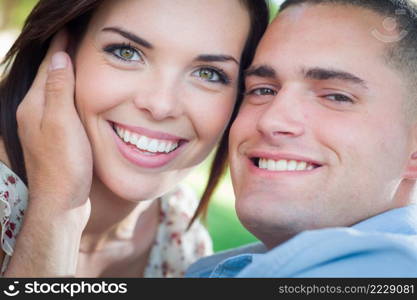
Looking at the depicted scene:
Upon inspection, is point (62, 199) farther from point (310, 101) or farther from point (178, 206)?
point (178, 206)

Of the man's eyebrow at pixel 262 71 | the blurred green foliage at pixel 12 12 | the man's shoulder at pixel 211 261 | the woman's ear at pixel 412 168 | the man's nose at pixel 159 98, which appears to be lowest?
the man's shoulder at pixel 211 261

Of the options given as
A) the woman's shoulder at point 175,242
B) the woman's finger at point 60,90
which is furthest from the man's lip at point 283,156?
the woman's shoulder at point 175,242

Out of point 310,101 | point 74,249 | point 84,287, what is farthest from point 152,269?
point 310,101

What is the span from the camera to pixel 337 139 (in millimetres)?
2016

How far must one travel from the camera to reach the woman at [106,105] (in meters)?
2.27

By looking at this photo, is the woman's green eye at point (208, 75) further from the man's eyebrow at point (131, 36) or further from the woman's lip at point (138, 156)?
the woman's lip at point (138, 156)

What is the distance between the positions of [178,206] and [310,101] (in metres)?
1.66

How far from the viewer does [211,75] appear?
2479mm

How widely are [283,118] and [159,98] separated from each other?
1.72ft

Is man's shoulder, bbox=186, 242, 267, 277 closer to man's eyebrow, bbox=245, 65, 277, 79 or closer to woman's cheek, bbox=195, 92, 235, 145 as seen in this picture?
woman's cheek, bbox=195, 92, 235, 145

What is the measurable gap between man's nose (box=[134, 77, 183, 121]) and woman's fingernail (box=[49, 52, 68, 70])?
0.41 meters

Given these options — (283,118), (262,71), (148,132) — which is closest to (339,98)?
(283,118)

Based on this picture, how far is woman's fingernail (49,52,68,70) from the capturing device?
2467 mm

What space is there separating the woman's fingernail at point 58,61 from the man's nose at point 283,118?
0.95 meters
